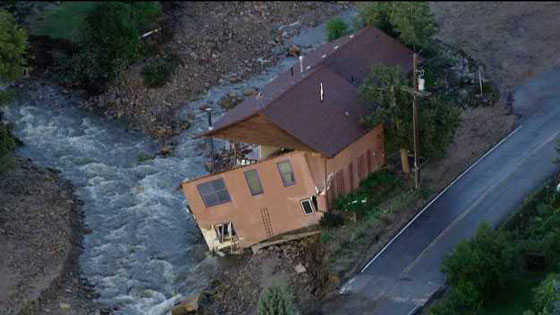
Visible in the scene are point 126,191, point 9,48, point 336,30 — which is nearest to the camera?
point 9,48

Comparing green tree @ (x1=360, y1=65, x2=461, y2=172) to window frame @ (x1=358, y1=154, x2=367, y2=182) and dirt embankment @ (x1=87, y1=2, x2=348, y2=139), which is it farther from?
dirt embankment @ (x1=87, y1=2, x2=348, y2=139)

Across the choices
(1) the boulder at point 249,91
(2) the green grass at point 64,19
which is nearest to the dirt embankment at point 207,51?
(1) the boulder at point 249,91

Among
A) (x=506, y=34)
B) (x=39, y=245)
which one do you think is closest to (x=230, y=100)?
(x=39, y=245)

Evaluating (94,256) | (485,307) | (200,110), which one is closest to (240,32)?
(200,110)

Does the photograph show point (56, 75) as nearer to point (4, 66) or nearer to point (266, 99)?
point (4, 66)

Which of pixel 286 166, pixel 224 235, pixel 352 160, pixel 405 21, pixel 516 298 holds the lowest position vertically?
pixel 516 298

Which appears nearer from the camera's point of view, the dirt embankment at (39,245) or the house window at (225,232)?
the dirt embankment at (39,245)

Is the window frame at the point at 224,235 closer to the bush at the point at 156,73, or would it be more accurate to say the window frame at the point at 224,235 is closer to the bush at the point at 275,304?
the bush at the point at 275,304

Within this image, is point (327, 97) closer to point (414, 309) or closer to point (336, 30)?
point (414, 309)
